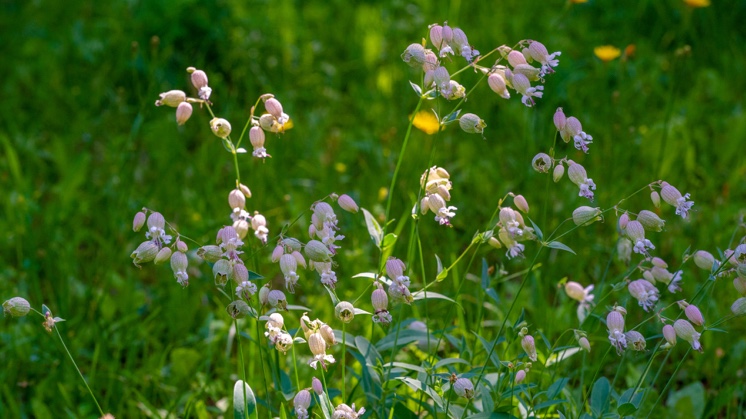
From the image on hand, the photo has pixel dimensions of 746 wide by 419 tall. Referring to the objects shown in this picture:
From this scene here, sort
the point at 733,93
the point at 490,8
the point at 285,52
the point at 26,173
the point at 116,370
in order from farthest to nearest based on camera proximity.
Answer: the point at 490,8 → the point at 285,52 → the point at 733,93 → the point at 26,173 → the point at 116,370

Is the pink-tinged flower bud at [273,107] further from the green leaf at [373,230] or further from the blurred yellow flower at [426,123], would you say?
the blurred yellow flower at [426,123]

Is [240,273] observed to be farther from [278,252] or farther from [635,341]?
[635,341]

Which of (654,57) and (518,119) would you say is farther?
(654,57)

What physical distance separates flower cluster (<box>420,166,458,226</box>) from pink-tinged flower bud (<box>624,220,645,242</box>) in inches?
11.7

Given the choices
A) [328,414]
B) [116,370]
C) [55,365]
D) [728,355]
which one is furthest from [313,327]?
[728,355]

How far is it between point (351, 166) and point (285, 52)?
846 mm

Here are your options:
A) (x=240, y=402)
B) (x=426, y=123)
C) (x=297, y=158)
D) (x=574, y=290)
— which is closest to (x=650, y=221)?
(x=574, y=290)

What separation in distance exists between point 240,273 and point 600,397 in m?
0.73

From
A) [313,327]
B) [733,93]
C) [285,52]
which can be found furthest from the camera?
[285,52]

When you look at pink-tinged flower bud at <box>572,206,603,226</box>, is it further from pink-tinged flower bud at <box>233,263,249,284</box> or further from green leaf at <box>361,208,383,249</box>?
pink-tinged flower bud at <box>233,263,249,284</box>

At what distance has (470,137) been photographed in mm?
3148

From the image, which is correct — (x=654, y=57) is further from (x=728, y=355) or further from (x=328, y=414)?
(x=328, y=414)

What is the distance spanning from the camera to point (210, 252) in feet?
4.26

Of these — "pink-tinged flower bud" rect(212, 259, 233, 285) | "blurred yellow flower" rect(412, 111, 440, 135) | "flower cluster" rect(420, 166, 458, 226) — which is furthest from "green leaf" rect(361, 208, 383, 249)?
"blurred yellow flower" rect(412, 111, 440, 135)
